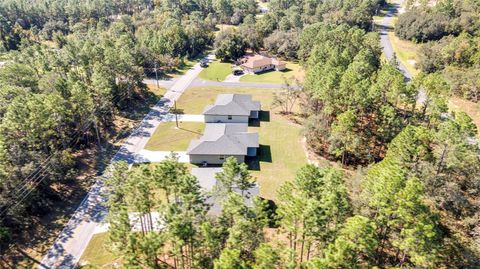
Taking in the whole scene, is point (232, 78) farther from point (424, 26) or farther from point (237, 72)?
point (424, 26)

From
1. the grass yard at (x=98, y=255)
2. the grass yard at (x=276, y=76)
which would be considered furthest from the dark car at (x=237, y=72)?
the grass yard at (x=98, y=255)

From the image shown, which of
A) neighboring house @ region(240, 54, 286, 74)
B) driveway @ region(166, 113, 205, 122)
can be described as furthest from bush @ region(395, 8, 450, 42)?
driveway @ region(166, 113, 205, 122)

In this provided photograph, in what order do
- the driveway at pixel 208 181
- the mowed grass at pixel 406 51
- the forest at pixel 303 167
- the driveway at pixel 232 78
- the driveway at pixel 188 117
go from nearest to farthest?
1. the forest at pixel 303 167
2. the driveway at pixel 208 181
3. the driveway at pixel 188 117
4. the mowed grass at pixel 406 51
5. the driveway at pixel 232 78

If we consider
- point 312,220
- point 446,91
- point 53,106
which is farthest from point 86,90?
point 446,91

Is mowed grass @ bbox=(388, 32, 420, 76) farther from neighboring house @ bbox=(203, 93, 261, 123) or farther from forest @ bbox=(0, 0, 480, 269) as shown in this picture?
neighboring house @ bbox=(203, 93, 261, 123)

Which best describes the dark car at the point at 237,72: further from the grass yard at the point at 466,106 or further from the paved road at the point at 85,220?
the grass yard at the point at 466,106

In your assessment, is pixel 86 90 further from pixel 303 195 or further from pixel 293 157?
pixel 303 195
